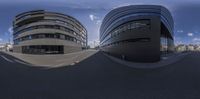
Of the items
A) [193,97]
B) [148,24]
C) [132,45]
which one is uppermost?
[148,24]

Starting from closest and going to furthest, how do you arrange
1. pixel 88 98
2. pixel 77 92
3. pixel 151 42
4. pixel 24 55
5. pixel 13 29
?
1. pixel 88 98
2. pixel 77 92
3. pixel 13 29
4. pixel 24 55
5. pixel 151 42

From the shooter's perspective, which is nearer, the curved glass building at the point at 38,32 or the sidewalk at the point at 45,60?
the sidewalk at the point at 45,60

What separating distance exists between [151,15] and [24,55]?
605 inches

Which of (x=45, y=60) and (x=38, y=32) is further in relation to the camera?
(x=38, y=32)

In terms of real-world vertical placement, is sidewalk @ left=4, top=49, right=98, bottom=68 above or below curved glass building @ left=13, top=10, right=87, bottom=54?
below

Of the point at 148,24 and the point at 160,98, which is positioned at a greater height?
the point at 148,24

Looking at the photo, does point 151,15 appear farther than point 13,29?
Yes

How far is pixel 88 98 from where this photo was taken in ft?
19.8

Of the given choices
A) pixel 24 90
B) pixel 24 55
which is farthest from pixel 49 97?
pixel 24 55

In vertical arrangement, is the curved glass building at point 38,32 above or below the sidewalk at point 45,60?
above

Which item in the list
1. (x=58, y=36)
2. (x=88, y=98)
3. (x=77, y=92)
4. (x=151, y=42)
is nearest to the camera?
(x=88, y=98)

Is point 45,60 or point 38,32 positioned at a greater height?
point 38,32

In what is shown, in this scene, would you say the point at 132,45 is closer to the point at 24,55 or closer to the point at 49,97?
the point at 24,55

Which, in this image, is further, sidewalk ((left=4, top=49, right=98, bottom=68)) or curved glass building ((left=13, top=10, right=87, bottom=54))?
curved glass building ((left=13, top=10, right=87, bottom=54))
